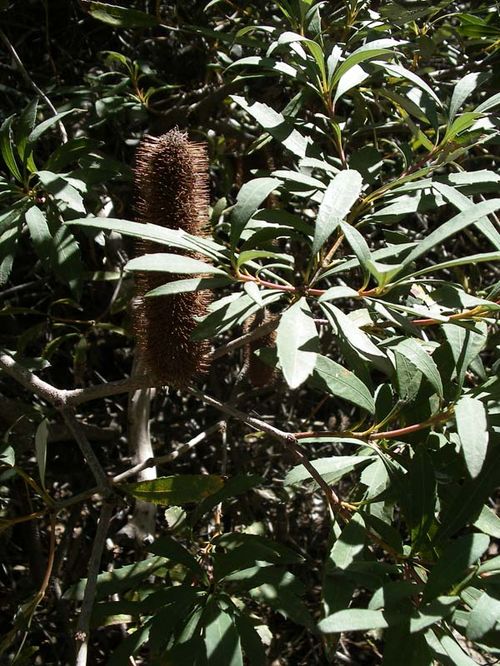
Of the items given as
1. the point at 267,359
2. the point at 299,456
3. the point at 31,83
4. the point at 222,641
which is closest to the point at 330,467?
the point at 299,456

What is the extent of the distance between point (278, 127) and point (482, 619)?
79 cm

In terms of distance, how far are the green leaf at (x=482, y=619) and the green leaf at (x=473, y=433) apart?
0.50ft

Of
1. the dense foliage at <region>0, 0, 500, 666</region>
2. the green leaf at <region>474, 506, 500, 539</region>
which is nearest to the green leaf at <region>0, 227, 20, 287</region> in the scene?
the dense foliage at <region>0, 0, 500, 666</region>

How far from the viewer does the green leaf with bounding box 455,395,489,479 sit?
846 mm

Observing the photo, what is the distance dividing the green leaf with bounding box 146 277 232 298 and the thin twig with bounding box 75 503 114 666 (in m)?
0.46

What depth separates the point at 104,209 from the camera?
1760mm

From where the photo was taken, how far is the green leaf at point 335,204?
954 mm

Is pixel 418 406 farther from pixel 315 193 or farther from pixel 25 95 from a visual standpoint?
pixel 25 95

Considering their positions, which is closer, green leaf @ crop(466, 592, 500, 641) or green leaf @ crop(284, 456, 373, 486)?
green leaf @ crop(466, 592, 500, 641)

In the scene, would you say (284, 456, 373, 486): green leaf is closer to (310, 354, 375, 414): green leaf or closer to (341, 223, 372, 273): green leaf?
(310, 354, 375, 414): green leaf

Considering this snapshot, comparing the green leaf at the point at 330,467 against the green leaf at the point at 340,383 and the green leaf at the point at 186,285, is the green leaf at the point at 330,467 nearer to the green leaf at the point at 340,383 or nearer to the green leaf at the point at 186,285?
the green leaf at the point at 340,383

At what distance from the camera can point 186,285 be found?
38.6 inches

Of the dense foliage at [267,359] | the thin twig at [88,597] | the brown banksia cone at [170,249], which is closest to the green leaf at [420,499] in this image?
the dense foliage at [267,359]

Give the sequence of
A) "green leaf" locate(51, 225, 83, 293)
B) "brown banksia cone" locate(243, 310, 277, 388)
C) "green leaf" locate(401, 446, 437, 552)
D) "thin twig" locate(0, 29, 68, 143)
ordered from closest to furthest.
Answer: "green leaf" locate(401, 446, 437, 552), "green leaf" locate(51, 225, 83, 293), "brown banksia cone" locate(243, 310, 277, 388), "thin twig" locate(0, 29, 68, 143)
